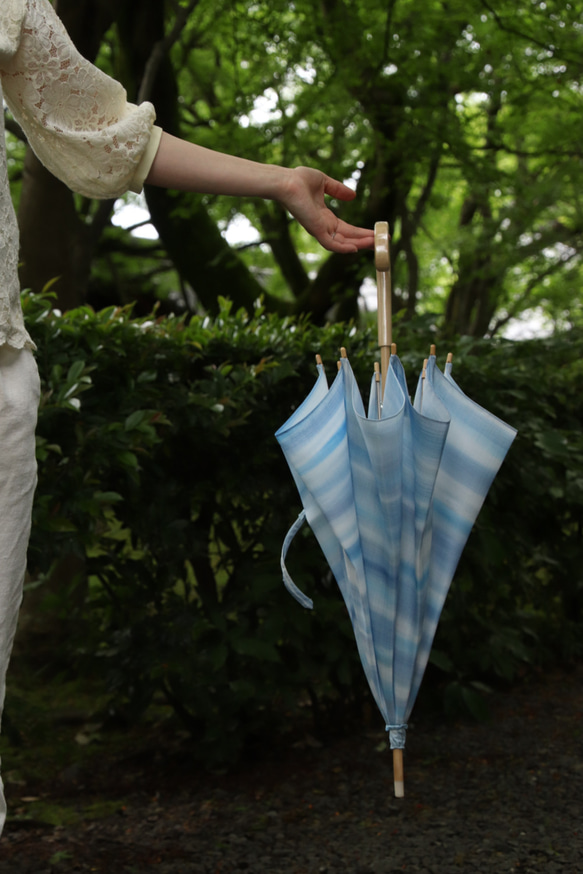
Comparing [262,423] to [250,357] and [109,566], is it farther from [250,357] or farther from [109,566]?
[109,566]

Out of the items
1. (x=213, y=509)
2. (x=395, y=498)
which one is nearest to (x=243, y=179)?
(x=395, y=498)

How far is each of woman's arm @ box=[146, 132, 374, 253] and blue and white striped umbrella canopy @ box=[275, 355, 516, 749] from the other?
338 millimetres

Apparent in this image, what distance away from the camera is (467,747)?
→ 149 inches

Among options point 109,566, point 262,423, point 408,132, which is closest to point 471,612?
point 262,423

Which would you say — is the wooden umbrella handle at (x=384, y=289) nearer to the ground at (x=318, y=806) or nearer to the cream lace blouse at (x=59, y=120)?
the cream lace blouse at (x=59, y=120)

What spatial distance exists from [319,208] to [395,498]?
0.65 meters

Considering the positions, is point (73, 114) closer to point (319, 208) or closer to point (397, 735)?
point (319, 208)

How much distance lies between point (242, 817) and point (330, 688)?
841 mm

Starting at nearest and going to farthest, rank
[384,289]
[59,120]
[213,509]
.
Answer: [59,120] → [384,289] → [213,509]

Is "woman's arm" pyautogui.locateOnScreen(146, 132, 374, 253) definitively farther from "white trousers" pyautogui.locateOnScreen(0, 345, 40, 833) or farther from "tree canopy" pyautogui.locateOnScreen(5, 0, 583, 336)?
"tree canopy" pyautogui.locateOnScreen(5, 0, 583, 336)

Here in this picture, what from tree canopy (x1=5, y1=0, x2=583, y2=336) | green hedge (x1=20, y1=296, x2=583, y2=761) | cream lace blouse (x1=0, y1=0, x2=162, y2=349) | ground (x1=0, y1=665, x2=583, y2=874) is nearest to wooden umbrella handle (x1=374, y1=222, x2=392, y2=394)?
cream lace blouse (x1=0, y1=0, x2=162, y2=349)

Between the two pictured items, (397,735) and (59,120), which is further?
(397,735)

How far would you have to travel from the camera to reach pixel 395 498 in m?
1.75

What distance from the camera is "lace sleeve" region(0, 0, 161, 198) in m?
1.54
